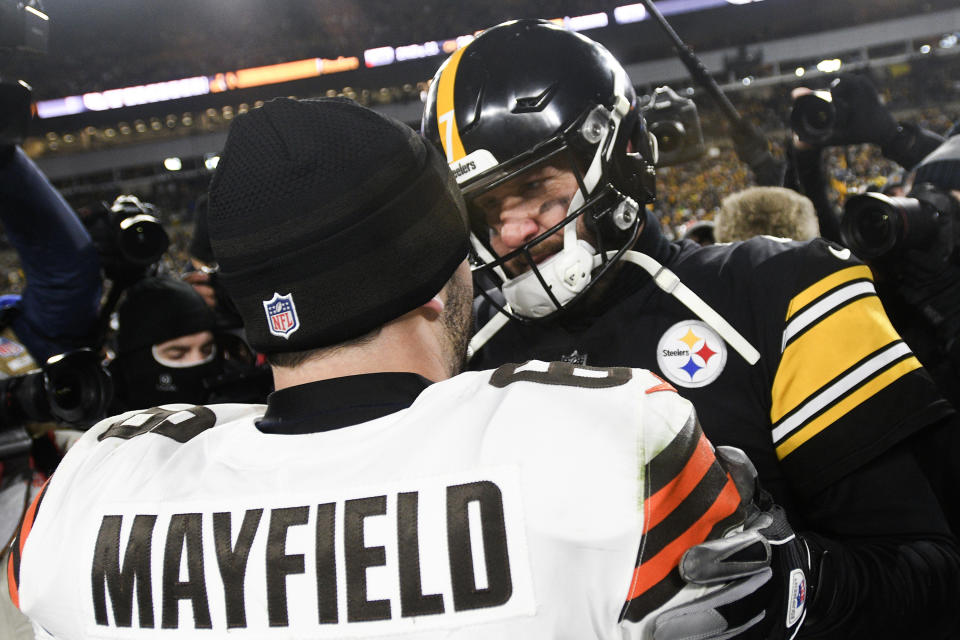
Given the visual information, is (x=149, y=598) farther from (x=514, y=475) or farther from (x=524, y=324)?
(x=524, y=324)

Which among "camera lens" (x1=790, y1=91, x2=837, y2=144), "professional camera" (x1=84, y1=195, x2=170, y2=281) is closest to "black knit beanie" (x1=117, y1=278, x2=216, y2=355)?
"professional camera" (x1=84, y1=195, x2=170, y2=281)

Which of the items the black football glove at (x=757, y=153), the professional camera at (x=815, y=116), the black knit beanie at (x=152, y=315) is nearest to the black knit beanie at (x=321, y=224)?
the professional camera at (x=815, y=116)

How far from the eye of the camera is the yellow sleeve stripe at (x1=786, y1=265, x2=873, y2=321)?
4.71ft

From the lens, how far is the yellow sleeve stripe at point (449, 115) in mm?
1709

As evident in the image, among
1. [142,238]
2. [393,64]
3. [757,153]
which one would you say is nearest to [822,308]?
[142,238]

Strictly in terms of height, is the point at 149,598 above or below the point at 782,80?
above

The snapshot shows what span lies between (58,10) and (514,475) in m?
25.9

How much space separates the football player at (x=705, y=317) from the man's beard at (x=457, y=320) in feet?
1.51

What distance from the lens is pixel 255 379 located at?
11.1 feet

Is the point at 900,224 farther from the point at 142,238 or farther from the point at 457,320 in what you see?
the point at 142,238

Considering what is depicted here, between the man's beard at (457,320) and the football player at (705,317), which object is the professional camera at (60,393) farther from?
the man's beard at (457,320)

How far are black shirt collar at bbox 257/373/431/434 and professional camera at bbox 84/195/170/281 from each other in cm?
214

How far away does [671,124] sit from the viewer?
96.3 inches

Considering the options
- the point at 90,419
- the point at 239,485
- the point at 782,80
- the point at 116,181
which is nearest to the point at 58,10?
the point at 116,181
